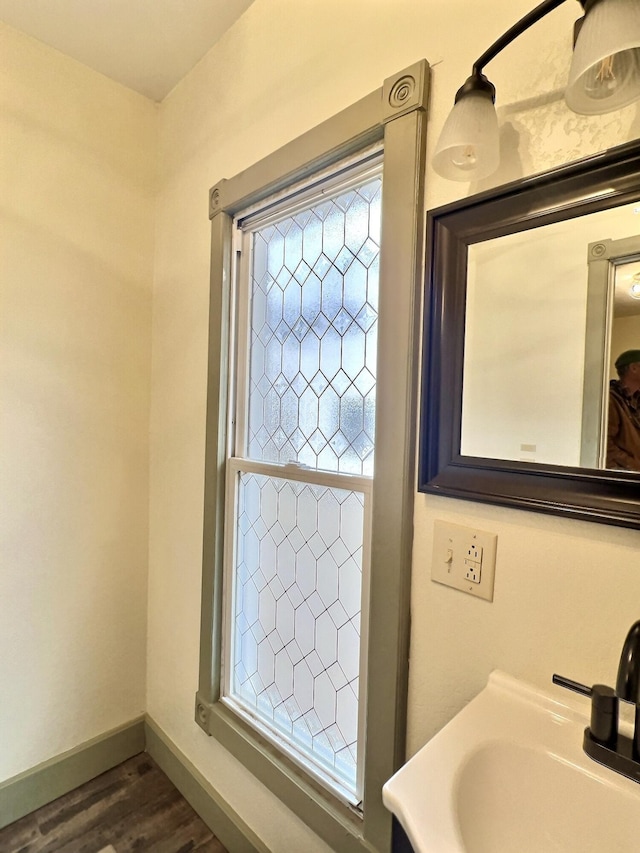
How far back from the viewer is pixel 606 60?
0.59 meters

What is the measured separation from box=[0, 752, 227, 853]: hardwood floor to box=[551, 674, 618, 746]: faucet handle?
1375 mm

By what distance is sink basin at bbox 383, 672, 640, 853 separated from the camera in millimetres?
599

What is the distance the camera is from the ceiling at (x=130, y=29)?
1.36 metres

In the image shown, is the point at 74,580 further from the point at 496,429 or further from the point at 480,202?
the point at 480,202

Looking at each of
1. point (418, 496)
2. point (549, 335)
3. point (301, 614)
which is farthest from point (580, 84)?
point (301, 614)

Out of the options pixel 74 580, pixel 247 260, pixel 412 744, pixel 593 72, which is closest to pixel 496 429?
pixel 593 72

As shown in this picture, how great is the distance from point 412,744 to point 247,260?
1418mm

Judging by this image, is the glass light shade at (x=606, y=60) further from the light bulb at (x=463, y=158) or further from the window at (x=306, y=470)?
the window at (x=306, y=470)

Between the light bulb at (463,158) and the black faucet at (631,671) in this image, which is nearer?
the black faucet at (631,671)

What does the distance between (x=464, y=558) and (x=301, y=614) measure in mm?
603

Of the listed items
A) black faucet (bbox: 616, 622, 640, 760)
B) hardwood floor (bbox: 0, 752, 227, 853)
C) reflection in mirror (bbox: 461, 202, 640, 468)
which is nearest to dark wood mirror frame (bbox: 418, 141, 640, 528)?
reflection in mirror (bbox: 461, 202, 640, 468)

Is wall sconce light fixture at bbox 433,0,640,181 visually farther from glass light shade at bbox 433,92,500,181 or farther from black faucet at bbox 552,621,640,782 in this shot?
black faucet at bbox 552,621,640,782

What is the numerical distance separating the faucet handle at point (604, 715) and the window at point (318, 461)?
0.37m

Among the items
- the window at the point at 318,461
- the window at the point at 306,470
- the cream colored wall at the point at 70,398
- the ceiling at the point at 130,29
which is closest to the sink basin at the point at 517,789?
the window at the point at 318,461
